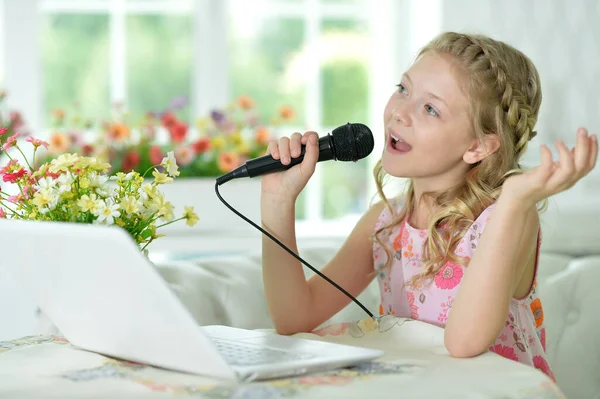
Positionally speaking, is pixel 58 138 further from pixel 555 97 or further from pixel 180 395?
pixel 180 395

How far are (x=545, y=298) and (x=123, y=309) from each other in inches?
48.6

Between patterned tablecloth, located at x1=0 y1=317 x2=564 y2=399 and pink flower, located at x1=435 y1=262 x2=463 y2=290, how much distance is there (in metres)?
0.35

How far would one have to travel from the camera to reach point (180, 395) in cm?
85

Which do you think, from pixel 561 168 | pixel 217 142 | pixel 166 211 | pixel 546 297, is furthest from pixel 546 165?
pixel 217 142

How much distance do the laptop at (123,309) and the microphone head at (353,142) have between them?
1.16 feet

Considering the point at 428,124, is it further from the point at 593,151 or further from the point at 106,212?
the point at 106,212

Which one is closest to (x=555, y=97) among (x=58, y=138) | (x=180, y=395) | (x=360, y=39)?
(x=360, y=39)

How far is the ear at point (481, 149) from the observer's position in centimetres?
146

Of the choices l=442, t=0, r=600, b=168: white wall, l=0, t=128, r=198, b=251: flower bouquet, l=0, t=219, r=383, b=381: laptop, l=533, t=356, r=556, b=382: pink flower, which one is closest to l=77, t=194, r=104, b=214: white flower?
l=0, t=128, r=198, b=251: flower bouquet

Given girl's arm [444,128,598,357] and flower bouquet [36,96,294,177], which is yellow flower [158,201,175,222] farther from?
flower bouquet [36,96,294,177]

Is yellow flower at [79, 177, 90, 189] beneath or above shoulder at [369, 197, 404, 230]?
above

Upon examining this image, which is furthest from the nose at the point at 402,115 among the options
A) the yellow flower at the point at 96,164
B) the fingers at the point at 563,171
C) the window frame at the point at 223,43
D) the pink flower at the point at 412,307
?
the window frame at the point at 223,43

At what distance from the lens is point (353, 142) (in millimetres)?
1312

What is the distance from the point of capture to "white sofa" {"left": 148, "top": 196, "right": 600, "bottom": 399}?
171 centimetres
